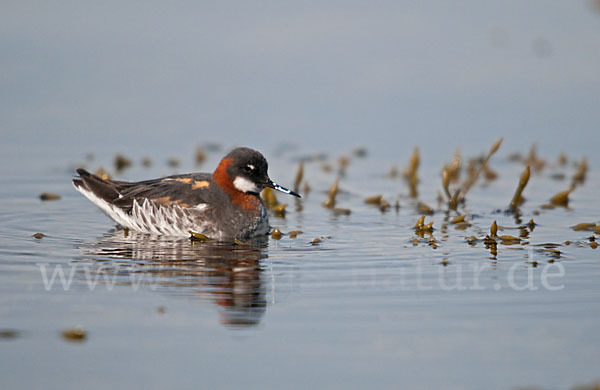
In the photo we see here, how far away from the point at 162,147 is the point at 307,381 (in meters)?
12.6

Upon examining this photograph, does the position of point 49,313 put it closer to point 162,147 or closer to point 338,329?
point 338,329

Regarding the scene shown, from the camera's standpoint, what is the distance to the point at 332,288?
9695mm

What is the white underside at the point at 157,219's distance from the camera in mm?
13102

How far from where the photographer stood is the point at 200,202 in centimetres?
1333

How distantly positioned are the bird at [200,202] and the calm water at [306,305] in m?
0.36

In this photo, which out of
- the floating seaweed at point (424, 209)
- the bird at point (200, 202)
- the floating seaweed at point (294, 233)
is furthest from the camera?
the floating seaweed at point (424, 209)

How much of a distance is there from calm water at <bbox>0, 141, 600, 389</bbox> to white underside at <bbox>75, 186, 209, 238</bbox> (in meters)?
0.31

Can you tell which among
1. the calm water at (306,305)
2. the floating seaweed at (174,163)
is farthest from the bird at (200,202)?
the floating seaweed at (174,163)

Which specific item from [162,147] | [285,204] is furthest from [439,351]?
[162,147]

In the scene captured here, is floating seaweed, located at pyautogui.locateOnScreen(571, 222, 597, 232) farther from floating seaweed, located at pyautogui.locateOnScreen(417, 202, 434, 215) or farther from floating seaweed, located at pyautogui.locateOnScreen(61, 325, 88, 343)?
floating seaweed, located at pyautogui.locateOnScreen(61, 325, 88, 343)

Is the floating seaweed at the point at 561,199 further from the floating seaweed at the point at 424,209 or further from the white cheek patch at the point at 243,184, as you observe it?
the white cheek patch at the point at 243,184

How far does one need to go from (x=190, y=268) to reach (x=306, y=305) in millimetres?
2178

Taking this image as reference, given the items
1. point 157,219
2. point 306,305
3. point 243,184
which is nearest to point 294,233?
point 243,184

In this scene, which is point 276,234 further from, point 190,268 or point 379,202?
point 379,202
